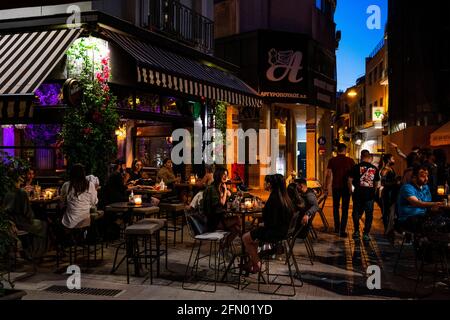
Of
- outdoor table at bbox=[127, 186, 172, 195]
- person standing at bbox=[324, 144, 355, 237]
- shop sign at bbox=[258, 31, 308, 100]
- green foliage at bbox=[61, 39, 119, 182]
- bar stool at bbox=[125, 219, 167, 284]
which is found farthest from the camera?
shop sign at bbox=[258, 31, 308, 100]

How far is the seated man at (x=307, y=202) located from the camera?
754cm

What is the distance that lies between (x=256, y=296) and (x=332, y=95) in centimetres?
2182

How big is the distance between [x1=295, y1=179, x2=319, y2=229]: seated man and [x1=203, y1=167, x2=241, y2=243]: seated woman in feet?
3.57

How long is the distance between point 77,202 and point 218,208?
2.26 m

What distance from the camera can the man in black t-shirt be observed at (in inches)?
385

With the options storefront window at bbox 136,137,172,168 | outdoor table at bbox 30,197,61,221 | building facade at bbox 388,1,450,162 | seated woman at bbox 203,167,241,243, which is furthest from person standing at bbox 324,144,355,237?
building facade at bbox 388,1,450,162

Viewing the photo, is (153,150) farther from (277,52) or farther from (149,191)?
(277,52)

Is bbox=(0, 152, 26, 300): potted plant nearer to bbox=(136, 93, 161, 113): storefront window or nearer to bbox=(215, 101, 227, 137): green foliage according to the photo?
bbox=(136, 93, 161, 113): storefront window

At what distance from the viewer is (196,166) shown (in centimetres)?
1541

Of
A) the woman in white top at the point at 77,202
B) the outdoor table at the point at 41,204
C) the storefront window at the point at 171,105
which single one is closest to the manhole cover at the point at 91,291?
the woman in white top at the point at 77,202

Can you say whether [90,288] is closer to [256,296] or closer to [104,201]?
[256,296]

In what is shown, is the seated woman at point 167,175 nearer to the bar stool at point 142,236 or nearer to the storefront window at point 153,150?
the storefront window at point 153,150
